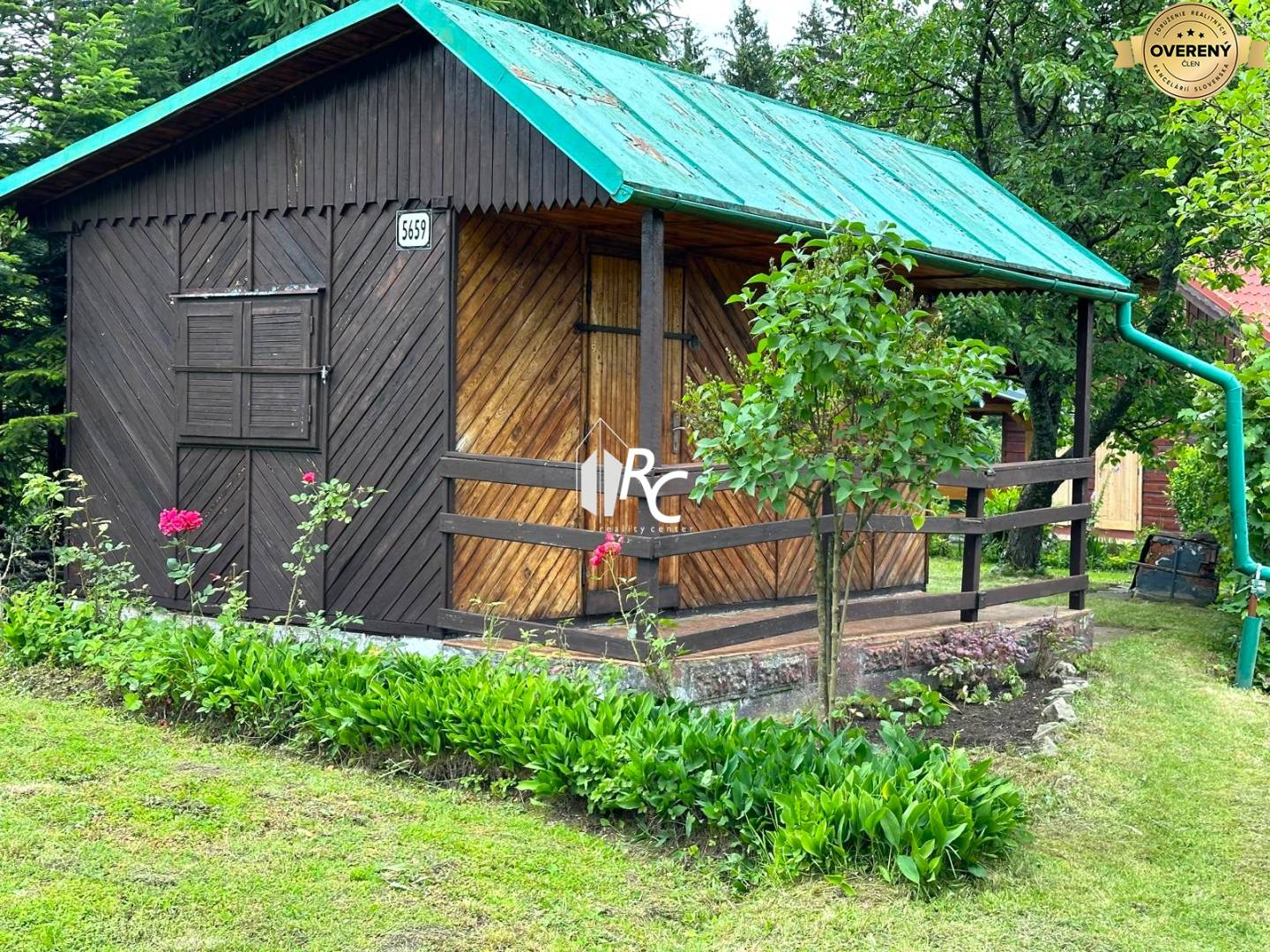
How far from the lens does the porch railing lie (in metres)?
7.38

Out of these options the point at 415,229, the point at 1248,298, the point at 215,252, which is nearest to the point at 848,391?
the point at 415,229

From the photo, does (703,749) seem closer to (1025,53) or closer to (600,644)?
(600,644)

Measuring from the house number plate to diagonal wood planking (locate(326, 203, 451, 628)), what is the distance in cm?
6

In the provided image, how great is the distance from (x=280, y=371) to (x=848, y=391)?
4315 millimetres

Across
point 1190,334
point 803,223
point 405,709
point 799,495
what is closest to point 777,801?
point 799,495

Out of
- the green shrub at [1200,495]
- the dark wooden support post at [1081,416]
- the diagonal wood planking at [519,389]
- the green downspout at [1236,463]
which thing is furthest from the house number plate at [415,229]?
the green shrub at [1200,495]

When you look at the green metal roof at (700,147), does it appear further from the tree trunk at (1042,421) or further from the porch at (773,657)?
the tree trunk at (1042,421)

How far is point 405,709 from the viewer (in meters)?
6.48

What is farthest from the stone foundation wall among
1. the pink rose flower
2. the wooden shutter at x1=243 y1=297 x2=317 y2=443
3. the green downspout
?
the green downspout

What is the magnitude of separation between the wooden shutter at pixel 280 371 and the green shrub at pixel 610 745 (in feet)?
5.03

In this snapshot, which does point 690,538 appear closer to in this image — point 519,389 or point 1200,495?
point 519,389

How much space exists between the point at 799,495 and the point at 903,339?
2.91 feet

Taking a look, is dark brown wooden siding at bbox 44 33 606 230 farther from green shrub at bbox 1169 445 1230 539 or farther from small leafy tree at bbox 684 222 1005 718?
green shrub at bbox 1169 445 1230 539

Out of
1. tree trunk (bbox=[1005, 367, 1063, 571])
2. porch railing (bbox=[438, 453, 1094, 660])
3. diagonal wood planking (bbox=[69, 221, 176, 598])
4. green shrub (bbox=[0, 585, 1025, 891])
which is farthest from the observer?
tree trunk (bbox=[1005, 367, 1063, 571])
